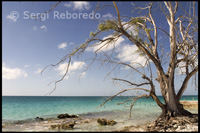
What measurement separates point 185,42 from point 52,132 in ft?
24.9

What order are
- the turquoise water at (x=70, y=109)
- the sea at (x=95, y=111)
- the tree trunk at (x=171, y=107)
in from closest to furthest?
the tree trunk at (x=171, y=107) < the sea at (x=95, y=111) < the turquoise water at (x=70, y=109)

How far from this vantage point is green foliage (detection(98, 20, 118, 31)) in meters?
7.44

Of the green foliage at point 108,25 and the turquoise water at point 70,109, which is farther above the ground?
the green foliage at point 108,25

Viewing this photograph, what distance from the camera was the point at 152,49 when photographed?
8656mm

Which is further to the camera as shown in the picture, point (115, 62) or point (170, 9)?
point (115, 62)

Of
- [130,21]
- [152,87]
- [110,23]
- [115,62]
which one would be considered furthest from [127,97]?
[130,21]

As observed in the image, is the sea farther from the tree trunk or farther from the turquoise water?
the tree trunk

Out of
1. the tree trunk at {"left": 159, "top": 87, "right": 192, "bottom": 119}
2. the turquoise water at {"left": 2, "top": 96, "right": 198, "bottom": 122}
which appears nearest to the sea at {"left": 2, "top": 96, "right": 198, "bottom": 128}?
the turquoise water at {"left": 2, "top": 96, "right": 198, "bottom": 122}

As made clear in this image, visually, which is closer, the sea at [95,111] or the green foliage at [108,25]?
the green foliage at [108,25]

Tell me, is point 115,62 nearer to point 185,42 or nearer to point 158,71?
point 158,71

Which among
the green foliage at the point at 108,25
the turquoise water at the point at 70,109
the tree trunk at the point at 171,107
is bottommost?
the turquoise water at the point at 70,109

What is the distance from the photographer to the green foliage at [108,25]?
744 centimetres

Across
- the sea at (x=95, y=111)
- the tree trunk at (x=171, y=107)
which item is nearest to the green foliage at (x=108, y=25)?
the sea at (x=95, y=111)

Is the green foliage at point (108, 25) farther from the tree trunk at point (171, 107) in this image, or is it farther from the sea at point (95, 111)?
the tree trunk at point (171, 107)
